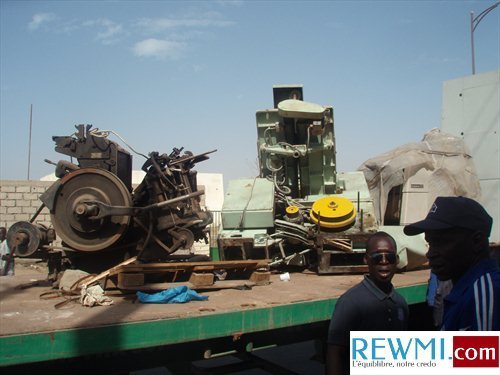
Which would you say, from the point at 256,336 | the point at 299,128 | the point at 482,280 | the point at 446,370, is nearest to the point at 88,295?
the point at 256,336

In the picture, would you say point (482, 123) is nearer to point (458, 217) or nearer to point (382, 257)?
point (382, 257)

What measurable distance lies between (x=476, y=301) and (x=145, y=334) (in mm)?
1721

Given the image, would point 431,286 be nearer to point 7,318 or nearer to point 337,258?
point 337,258

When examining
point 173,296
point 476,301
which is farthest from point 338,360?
point 173,296

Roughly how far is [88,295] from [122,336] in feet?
2.25

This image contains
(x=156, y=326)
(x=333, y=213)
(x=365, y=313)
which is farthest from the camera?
(x=333, y=213)

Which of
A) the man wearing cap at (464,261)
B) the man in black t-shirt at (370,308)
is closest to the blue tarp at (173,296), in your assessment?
the man in black t-shirt at (370,308)

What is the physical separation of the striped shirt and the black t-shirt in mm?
777

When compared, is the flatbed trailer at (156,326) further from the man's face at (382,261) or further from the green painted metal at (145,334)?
the man's face at (382,261)

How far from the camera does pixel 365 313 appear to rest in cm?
226

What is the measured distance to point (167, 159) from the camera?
441 cm

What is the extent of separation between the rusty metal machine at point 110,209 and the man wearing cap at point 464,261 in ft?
8.92

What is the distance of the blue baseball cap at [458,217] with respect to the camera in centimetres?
152

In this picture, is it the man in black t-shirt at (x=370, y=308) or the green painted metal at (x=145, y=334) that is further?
the green painted metal at (x=145, y=334)
